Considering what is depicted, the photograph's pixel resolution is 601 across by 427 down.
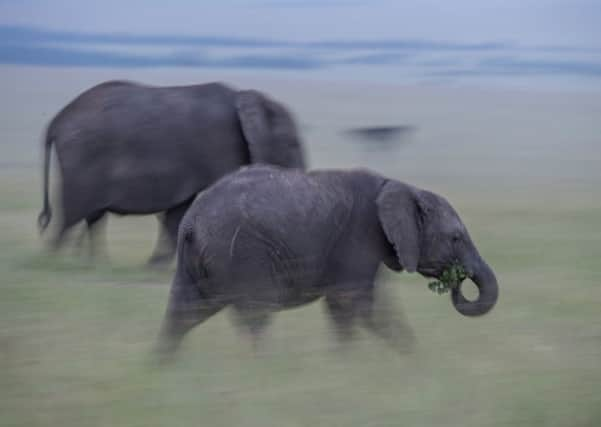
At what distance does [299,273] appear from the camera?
22.5 feet

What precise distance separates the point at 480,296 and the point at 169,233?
12.1ft

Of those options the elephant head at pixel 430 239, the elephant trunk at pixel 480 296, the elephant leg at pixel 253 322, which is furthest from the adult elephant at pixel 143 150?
the elephant leg at pixel 253 322

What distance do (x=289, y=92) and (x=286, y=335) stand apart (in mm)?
16958

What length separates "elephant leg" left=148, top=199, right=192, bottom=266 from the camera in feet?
32.8

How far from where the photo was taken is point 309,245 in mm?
6902

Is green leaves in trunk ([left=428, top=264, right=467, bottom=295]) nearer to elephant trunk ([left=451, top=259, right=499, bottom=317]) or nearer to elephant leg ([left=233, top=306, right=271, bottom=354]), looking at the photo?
elephant trunk ([left=451, top=259, right=499, bottom=317])

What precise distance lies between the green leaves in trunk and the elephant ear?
0.73 feet

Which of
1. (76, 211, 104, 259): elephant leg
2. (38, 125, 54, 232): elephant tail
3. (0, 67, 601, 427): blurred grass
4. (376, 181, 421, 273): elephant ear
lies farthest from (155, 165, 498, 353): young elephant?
(38, 125, 54, 232): elephant tail

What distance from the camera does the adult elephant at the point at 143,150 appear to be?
1027 cm

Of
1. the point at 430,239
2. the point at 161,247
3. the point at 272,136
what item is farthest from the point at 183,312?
the point at 161,247

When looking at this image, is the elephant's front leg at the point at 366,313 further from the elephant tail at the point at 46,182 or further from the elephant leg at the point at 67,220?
the elephant tail at the point at 46,182

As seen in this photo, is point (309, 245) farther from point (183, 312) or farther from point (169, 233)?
point (169, 233)

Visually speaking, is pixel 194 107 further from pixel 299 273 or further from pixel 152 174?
pixel 299 273

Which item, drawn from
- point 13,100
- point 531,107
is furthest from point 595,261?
point 13,100
